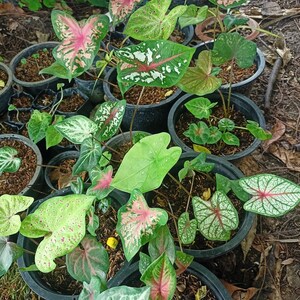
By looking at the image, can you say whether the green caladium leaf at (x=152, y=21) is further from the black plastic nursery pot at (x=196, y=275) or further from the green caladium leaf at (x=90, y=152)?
the black plastic nursery pot at (x=196, y=275)

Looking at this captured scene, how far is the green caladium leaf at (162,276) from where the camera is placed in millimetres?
913

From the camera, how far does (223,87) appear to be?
66.9 inches

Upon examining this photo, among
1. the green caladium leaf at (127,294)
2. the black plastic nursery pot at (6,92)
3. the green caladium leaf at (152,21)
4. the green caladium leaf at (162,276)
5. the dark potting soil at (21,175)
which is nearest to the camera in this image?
the green caladium leaf at (127,294)

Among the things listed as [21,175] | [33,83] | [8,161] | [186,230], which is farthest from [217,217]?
[33,83]

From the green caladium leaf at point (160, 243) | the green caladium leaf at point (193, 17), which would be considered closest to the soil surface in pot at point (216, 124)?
the green caladium leaf at point (193, 17)

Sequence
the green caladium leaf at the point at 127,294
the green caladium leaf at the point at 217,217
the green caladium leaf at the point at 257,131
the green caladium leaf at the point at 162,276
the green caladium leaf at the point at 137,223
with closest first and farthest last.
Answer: the green caladium leaf at the point at 127,294 < the green caladium leaf at the point at 162,276 < the green caladium leaf at the point at 137,223 < the green caladium leaf at the point at 217,217 < the green caladium leaf at the point at 257,131

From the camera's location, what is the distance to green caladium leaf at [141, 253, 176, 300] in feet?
3.00

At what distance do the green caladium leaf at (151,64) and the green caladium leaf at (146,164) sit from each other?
0.16 m

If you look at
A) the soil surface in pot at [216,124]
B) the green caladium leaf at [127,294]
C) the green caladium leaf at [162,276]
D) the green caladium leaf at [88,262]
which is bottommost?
the soil surface in pot at [216,124]

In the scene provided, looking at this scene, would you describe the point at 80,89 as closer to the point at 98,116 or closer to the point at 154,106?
the point at 154,106

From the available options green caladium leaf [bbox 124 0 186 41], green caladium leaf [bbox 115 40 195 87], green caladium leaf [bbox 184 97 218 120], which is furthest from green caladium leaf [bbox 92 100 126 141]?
green caladium leaf [bbox 184 97 218 120]

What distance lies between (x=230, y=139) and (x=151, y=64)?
0.51 meters

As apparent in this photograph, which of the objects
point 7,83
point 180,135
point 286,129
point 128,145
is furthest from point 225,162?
point 7,83

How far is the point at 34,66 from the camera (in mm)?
2055
